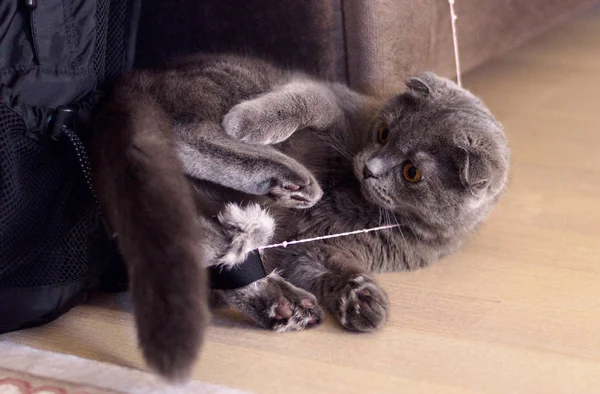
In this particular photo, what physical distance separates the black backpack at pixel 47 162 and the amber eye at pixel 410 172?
58 cm

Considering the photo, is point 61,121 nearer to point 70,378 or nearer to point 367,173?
point 70,378

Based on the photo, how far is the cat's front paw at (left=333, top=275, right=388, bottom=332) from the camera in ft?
4.30

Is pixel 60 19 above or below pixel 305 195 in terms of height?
above

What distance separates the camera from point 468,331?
133 centimetres

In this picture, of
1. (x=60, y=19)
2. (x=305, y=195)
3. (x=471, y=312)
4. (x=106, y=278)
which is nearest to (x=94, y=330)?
(x=106, y=278)

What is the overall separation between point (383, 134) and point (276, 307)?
436 mm

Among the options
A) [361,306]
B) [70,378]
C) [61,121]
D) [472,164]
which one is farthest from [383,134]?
[70,378]

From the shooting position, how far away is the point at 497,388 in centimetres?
118

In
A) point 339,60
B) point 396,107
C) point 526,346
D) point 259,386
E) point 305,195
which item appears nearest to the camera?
point 259,386

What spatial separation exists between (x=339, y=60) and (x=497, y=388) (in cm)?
98

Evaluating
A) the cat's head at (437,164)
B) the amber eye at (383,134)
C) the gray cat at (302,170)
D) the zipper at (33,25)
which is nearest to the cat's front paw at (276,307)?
the gray cat at (302,170)

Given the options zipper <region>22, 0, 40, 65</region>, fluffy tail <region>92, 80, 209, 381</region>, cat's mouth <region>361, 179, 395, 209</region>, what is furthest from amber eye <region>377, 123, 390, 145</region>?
zipper <region>22, 0, 40, 65</region>

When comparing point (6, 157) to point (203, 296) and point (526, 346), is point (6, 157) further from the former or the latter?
point (526, 346)

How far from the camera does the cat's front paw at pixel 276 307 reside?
51.4 inches
